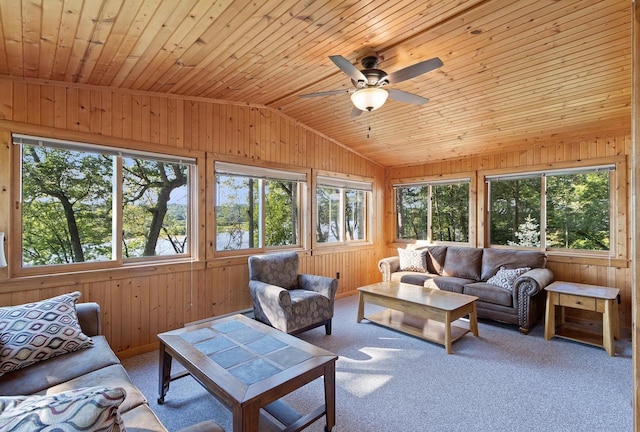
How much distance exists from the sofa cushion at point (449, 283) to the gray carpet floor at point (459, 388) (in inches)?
32.0

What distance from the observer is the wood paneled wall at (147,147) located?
8.64 ft

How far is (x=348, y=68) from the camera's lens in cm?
233

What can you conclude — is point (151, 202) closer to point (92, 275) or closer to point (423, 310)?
point (92, 275)

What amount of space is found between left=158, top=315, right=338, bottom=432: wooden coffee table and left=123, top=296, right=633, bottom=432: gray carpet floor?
255 millimetres

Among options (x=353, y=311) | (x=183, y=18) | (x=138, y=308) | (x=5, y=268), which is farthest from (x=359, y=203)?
(x=5, y=268)

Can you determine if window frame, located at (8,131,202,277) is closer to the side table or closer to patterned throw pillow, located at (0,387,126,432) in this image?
patterned throw pillow, located at (0,387,126,432)

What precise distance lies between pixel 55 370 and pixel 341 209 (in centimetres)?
433

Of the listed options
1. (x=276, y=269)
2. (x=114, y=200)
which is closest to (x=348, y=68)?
(x=276, y=269)

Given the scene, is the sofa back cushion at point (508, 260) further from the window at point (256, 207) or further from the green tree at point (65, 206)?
the green tree at point (65, 206)

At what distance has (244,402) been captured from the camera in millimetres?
1538

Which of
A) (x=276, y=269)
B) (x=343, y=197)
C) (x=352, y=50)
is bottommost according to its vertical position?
(x=276, y=269)

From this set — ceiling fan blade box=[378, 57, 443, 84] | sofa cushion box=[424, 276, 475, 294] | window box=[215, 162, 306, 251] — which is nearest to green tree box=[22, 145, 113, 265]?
window box=[215, 162, 306, 251]

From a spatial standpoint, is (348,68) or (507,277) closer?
(348,68)

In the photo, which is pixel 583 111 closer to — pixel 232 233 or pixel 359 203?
pixel 359 203
